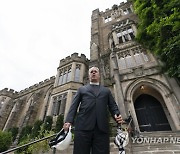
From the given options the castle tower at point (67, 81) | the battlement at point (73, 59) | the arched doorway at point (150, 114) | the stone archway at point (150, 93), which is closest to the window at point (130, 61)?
the stone archway at point (150, 93)

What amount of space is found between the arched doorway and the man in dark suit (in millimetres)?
10131

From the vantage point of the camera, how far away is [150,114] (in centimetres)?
1166

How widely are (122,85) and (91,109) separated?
9.82 m

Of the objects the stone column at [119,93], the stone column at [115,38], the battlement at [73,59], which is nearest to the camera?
the stone column at [119,93]

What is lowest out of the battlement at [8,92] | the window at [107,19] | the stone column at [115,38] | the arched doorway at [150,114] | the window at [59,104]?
the arched doorway at [150,114]

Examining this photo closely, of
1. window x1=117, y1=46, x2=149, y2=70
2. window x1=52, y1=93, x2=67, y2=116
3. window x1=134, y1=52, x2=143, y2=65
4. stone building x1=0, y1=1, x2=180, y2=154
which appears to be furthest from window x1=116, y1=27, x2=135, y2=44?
window x1=52, y1=93, x2=67, y2=116

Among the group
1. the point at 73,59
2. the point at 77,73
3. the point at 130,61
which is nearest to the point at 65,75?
the point at 77,73

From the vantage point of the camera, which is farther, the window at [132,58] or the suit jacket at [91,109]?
the window at [132,58]

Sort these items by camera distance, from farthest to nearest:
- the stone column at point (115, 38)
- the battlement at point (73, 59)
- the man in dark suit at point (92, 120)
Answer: the battlement at point (73, 59) → the stone column at point (115, 38) → the man in dark suit at point (92, 120)

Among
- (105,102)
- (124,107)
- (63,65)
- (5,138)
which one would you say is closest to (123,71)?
(124,107)

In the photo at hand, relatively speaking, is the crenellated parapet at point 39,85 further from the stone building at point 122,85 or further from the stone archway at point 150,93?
the stone archway at point 150,93

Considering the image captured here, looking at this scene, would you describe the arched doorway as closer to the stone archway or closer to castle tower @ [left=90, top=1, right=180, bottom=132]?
castle tower @ [left=90, top=1, right=180, bottom=132]

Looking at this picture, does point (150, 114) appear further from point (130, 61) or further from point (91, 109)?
point (91, 109)

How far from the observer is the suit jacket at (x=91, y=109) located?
86.7 inches
